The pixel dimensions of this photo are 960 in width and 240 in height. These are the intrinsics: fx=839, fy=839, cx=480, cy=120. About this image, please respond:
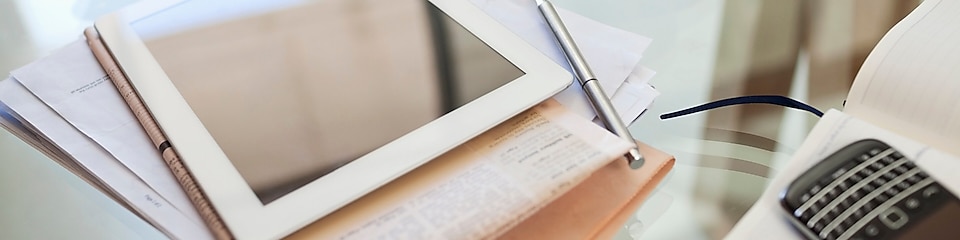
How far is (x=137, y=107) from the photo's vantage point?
1.74ft

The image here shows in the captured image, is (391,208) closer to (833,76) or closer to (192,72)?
(192,72)

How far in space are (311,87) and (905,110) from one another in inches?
15.0

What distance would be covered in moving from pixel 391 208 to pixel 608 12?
352 millimetres

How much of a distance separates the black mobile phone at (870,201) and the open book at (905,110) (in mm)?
14

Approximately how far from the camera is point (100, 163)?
0.51 meters

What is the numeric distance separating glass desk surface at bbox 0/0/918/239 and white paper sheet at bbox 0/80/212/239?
33mm

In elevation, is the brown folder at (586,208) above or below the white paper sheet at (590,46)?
below

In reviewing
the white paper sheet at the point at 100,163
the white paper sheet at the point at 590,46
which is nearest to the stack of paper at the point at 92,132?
the white paper sheet at the point at 100,163

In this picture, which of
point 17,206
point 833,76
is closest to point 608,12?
point 833,76

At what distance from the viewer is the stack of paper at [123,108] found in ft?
1.60

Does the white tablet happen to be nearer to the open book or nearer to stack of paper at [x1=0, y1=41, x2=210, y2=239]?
stack of paper at [x1=0, y1=41, x2=210, y2=239]

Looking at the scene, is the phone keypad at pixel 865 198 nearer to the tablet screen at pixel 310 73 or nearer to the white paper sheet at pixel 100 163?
the tablet screen at pixel 310 73

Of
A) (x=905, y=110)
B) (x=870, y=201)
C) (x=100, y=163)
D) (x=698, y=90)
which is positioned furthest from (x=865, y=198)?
(x=100, y=163)

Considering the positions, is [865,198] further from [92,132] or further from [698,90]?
[92,132]
